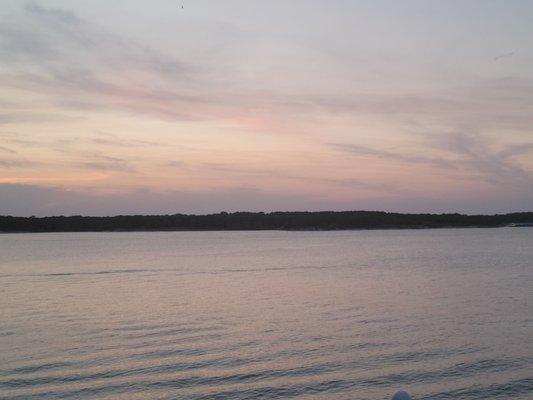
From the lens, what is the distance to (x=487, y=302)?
28.6 metres

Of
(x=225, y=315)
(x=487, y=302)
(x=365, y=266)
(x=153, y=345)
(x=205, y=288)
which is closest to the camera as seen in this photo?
(x=153, y=345)

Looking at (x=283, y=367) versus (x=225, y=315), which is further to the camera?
(x=225, y=315)

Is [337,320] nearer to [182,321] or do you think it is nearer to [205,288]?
[182,321]

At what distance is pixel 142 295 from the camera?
32.2 meters

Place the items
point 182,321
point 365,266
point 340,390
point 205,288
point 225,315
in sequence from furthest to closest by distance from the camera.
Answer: point 365,266 < point 205,288 < point 225,315 < point 182,321 < point 340,390

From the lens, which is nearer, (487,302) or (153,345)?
(153,345)

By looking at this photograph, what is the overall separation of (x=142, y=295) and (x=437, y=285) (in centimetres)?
1810

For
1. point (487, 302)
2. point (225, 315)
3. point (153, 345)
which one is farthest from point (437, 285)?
point (153, 345)

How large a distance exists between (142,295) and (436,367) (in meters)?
19.7

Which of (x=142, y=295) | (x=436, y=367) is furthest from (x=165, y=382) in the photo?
(x=142, y=295)

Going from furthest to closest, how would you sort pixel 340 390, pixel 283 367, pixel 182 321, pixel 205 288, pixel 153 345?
1. pixel 205 288
2. pixel 182 321
3. pixel 153 345
4. pixel 283 367
5. pixel 340 390

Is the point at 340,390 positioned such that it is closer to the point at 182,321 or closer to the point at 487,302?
the point at 182,321

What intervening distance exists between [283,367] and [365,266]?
3773cm

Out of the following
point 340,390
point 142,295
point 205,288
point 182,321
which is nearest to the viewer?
point 340,390
